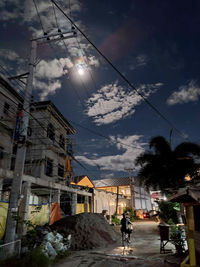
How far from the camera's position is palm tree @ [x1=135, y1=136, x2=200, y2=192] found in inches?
789

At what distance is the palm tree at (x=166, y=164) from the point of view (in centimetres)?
2005

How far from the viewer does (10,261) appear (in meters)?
7.82

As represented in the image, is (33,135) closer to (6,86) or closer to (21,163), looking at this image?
(6,86)

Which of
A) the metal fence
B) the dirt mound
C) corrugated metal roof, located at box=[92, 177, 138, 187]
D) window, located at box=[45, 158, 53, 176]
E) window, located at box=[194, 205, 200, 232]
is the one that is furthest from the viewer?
corrugated metal roof, located at box=[92, 177, 138, 187]

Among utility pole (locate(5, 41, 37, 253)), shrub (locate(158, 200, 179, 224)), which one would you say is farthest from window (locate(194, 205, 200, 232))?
shrub (locate(158, 200, 179, 224))

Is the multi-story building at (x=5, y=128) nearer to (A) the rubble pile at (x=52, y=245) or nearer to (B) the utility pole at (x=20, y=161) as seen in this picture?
(B) the utility pole at (x=20, y=161)

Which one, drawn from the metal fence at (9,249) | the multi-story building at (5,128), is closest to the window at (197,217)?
the metal fence at (9,249)

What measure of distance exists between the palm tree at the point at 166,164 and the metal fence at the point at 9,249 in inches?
575

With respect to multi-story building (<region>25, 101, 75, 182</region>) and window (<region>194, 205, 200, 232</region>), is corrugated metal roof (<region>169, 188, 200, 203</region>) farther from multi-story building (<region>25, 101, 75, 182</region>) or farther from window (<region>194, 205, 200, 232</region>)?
multi-story building (<region>25, 101, 75, 182</region>)

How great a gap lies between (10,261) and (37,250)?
1.12 m

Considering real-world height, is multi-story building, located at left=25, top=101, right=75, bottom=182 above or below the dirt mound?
above

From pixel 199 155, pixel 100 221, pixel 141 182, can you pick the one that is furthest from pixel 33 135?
pixel 199 155

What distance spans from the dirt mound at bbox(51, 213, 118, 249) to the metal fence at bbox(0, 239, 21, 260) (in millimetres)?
4059

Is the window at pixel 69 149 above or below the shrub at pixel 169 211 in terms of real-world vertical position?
above
